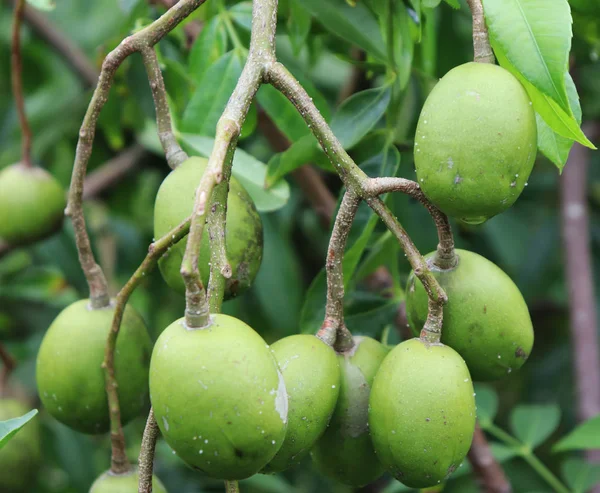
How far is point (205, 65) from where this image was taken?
48.5 inches

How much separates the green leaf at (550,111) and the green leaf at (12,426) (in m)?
0.62

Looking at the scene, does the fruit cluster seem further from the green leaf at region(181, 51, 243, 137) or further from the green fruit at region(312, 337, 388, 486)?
the green leaf at region(181, 51, 243, 137)

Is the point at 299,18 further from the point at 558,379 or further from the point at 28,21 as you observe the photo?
the point at 558,379

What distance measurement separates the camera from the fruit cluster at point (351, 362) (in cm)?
68

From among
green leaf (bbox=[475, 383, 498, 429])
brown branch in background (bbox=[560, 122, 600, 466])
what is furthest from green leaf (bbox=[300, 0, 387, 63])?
brown branch in background (bbox=[560, 122, 600, 466])

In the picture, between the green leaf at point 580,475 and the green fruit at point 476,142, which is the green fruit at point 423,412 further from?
the green leaf at point 580,475

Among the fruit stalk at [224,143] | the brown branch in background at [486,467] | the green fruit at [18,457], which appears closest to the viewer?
the fruit stalk at [224,143]

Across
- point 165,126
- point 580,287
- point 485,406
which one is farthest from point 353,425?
point 580,287

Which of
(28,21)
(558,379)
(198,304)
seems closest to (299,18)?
(198,304)

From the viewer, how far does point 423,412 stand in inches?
29.9

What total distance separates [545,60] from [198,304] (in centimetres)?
40

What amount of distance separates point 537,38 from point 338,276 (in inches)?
12.3

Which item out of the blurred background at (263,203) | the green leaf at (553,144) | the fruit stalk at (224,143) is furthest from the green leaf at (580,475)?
the fruit stalk at (224,143)

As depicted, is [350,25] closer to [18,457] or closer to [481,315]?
[481,315]
